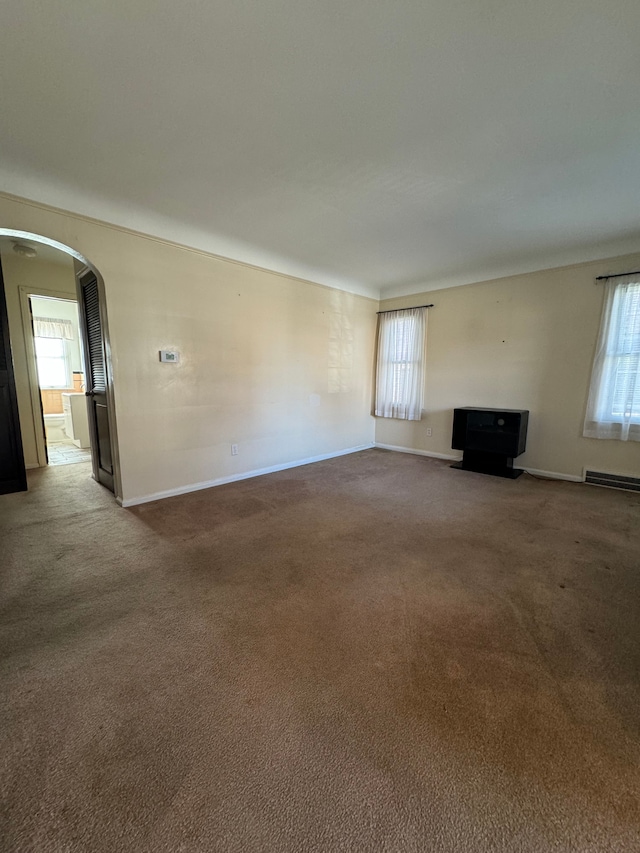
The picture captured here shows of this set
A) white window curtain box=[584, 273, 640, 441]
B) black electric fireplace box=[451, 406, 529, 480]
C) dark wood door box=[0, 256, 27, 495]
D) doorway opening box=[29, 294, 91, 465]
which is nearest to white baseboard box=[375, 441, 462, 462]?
black electric fireplace box=[451, 406, 529, 480]

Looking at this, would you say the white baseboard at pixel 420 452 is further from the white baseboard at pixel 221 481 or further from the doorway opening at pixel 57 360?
the doorway opening at pixel 57 360

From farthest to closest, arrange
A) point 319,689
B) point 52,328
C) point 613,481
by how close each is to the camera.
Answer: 1. point 52,328
2. point 613,481
3. point 319,689

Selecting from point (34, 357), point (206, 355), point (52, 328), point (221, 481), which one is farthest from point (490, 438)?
point (52, 328)

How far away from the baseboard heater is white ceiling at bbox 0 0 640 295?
8.38ft

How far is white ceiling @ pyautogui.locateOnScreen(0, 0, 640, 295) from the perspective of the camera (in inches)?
54.4

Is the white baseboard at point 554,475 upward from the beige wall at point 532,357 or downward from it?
downward

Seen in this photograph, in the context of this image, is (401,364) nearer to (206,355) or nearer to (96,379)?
(206,355)

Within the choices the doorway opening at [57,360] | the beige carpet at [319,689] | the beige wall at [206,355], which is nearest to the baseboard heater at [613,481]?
the beige carpet at [319,689]

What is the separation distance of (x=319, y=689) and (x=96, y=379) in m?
3.58

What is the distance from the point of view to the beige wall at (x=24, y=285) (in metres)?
4.12

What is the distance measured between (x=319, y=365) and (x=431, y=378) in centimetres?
175

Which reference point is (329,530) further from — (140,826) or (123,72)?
(123,72)

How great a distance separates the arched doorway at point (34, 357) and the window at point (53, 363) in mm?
3247

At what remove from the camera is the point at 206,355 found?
3549 millimetres
